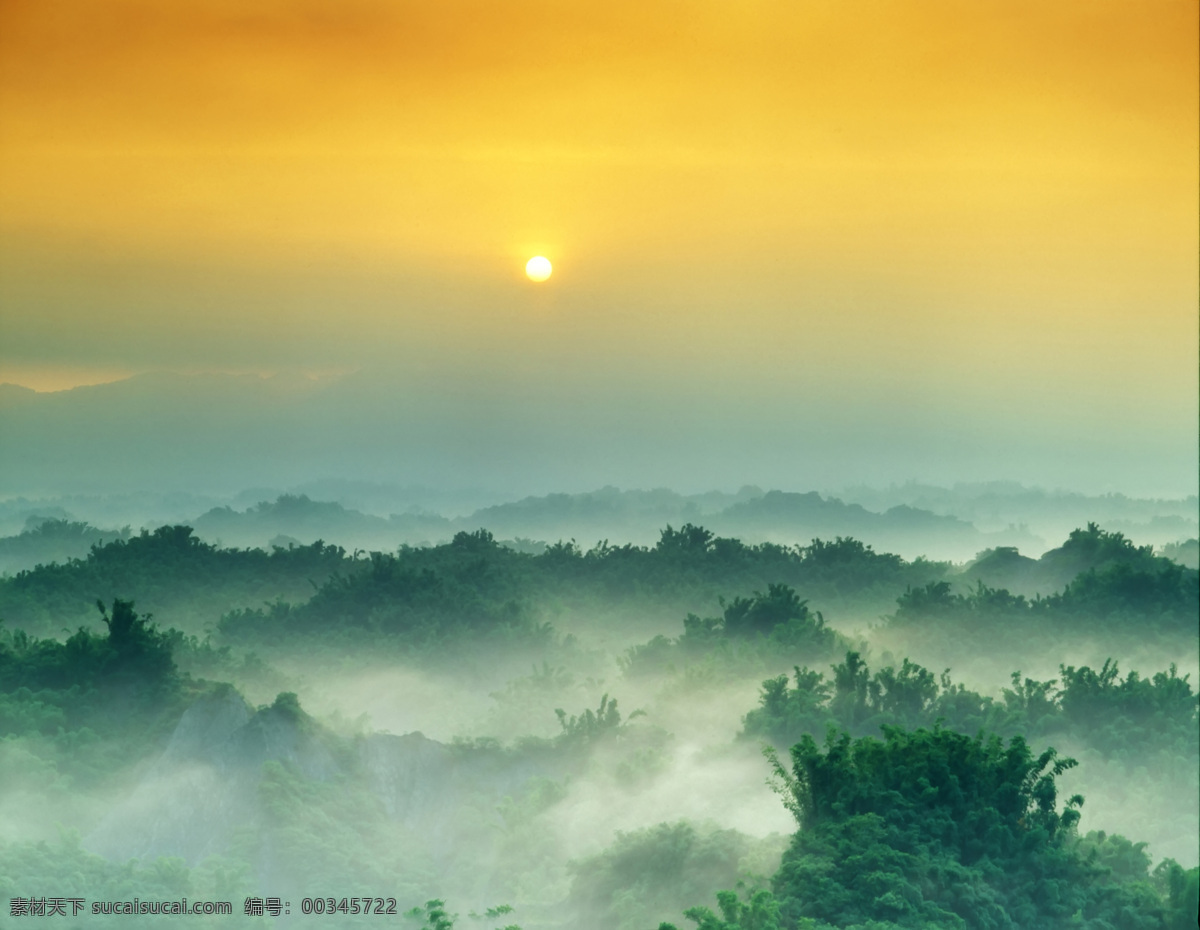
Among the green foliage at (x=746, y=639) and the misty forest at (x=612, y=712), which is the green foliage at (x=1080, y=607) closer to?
the misty forest at (x=612, y=712)

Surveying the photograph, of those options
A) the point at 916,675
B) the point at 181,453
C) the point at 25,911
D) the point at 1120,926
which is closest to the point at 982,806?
the point at 1120,926

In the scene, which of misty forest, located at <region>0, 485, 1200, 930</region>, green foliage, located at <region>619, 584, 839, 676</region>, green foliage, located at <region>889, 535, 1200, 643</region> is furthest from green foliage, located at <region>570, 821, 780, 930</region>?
green foliage, located at <region>889, 535, 1200, 643</region>

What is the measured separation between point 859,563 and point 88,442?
654cm

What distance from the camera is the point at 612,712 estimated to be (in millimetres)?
8820

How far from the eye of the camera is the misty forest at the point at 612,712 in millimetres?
6000

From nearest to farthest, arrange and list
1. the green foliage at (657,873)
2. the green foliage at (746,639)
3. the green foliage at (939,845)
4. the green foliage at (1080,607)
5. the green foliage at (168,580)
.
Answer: the green foliage at (939,845) → the green foliage at (657,873) → the green foliage at (746,639) → the green foliage at (168,580) → the green foliage at (1080,607)

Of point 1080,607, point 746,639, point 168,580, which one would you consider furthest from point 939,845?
point 168,580

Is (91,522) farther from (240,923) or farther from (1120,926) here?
(1120,926)

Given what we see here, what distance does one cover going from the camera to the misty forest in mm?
6000

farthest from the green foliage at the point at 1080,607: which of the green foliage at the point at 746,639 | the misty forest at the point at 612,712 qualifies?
Answer: the green foliage at the point at 746,639

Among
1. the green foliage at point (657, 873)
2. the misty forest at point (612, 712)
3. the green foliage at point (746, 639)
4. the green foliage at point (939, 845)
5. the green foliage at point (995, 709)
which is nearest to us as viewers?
the green foliage at point (939, 845)

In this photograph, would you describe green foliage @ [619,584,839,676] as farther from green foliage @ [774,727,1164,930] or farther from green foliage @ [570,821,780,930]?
green foliage @ [774,727,1164,930]

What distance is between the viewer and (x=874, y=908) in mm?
5473

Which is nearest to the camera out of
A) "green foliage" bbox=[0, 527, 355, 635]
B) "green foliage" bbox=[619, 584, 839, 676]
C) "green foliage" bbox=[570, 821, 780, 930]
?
"green foliage" bbox=[570, 821, 780, 930]
